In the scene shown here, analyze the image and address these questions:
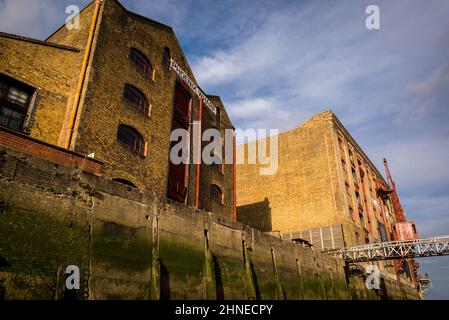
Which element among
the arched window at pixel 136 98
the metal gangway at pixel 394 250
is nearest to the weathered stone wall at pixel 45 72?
the arched window at pixel 136 98

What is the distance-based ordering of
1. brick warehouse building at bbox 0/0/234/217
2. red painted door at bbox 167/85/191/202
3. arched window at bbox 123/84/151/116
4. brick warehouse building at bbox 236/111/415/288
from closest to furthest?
1. brick warehouse building at bbox 0/0/234/217
2. arched window at bbox 123/84/151/116
3. red painted door at bbox 167/85/191/202
4. brick warehouse building at bbox 236/111/415/288

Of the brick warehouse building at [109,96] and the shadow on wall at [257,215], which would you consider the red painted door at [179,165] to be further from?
the shadow on wall at [257,215]

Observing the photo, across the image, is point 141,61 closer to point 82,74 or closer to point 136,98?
point 136,98

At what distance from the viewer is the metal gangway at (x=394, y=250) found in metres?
21.7

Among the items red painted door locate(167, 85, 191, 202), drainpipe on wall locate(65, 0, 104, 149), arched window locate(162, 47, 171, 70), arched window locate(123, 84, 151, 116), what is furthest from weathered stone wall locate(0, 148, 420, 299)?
arched window locate(162, 47, 171, 70)

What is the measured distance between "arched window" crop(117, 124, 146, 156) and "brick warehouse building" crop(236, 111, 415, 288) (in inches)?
747

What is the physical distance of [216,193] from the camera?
2094cm

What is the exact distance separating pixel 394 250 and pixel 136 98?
20.7 metres

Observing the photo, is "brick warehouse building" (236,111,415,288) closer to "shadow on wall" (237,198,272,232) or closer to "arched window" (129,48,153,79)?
"shadow on wall" (237,198,272,232)

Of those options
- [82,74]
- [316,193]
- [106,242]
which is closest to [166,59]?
[82,74]

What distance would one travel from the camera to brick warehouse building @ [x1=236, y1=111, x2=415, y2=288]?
2834cm

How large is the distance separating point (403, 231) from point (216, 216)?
122ft

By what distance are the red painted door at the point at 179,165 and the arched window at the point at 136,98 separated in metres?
2.28
